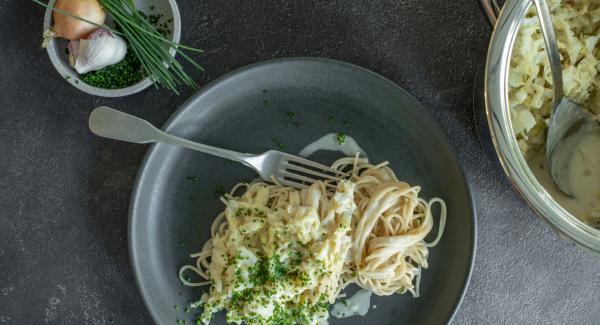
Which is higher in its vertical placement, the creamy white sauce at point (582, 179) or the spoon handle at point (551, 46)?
the spoon handle at point (551, 46)

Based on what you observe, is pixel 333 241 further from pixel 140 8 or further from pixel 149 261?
pixel 140 8

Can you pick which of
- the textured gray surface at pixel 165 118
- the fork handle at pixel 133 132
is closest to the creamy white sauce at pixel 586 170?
the textured gray surface at pixel 165 118

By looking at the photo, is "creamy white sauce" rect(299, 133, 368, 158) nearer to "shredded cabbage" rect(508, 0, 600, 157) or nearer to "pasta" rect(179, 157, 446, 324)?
"pasta" rect(179, 157, 446, 324)

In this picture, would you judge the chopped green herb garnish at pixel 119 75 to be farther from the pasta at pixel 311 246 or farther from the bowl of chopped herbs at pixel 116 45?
the pasta at pixel 311 246

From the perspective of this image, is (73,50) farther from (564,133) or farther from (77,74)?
(564,133)

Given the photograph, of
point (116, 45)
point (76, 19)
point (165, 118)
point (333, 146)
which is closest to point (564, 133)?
point (333, 146)

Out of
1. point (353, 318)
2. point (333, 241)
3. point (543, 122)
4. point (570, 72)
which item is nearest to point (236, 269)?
point (333, 241)
